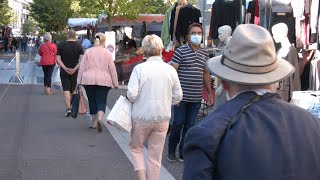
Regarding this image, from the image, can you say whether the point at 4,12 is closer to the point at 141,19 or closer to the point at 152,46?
the point at 141,19

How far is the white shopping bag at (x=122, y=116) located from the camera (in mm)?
5738

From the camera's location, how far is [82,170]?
7.17 meters

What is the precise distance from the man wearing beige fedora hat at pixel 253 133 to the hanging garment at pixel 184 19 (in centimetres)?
796

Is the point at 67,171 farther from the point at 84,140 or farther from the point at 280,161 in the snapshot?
the point at 280,161

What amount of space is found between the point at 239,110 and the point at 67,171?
17.0 feet

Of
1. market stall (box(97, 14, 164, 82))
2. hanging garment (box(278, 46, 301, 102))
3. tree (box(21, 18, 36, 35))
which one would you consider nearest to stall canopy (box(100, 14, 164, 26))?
market stall (box(97, 14, 164, 82))

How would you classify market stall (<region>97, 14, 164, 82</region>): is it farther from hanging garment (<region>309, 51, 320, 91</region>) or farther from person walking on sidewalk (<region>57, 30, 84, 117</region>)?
hanging garment (<region>309, 51, 320, 91</region>)

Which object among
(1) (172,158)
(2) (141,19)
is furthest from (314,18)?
(2) (141,19)

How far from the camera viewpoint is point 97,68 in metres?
9.34

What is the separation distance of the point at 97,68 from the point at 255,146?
290 inches

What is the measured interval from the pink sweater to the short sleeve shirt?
1762 mm

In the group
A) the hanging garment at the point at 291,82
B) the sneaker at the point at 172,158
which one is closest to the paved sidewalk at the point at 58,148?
the sneaker at the point at 172,158

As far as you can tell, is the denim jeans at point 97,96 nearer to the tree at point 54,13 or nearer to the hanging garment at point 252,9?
the hanging garment at point 252,9

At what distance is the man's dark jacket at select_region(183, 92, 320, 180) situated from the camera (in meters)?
2.13
